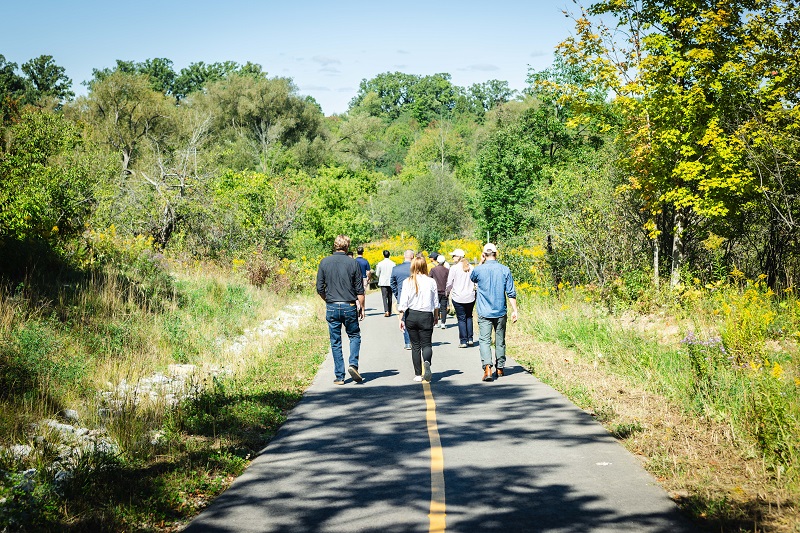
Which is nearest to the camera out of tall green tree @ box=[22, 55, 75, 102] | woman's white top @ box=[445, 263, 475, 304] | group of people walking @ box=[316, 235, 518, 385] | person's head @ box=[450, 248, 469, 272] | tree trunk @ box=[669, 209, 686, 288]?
group of people walking @ box=[316, 235, 518, 385]

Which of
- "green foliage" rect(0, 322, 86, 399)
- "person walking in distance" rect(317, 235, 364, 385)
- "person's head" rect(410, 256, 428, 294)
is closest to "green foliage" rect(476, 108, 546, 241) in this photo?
"person's head" rect(410, 256, 428, 294)

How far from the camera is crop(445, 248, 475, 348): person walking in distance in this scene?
1579 cm

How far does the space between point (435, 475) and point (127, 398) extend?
13.2ft

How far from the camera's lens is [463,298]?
1575 cm

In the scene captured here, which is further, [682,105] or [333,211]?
[333,211]

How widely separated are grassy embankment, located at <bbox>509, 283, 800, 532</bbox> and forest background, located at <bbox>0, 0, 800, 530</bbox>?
4 cm

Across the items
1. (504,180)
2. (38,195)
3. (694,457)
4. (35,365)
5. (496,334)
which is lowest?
(694,457)

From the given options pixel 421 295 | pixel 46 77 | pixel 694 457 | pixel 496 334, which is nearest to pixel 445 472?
pixel 694 457

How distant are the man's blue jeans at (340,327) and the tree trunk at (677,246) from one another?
9859mm

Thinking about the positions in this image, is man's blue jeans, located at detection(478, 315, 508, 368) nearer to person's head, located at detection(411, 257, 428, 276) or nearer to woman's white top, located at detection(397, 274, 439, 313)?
woman's white top, located at detection(397, 274, 439, 313)

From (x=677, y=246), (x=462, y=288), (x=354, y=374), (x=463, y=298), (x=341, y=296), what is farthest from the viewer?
(x=677, y=246)

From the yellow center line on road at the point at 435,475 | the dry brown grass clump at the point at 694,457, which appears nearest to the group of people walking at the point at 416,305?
the dry brown grass clump at the point at 694,457

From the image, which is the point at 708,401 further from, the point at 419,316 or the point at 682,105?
the point at 682,105

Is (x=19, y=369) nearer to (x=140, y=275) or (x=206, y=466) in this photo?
(x=206, y=466)
